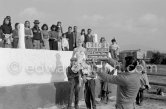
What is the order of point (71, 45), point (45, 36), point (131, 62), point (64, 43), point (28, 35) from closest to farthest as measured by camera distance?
point (131, 62)
point (28, 35)
point (45, 36)
point (64, 43)
point (71, 45)

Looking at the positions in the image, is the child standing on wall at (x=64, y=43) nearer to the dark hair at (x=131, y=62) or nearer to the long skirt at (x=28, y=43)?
the long skirt at (x=28, y=43)

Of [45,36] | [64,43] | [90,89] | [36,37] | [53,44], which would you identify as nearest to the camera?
[90,89]

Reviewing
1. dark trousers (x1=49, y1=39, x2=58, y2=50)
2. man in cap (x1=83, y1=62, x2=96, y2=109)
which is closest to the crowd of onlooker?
dark trousers (x1=49, y1=39, x2=58, y2=50)

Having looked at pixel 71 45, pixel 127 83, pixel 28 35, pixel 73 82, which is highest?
pixel 28 35

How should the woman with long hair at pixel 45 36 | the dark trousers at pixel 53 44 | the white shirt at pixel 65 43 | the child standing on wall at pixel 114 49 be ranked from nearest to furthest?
the woman with long hair at pixel 45 36 < the dark trousers at pixel 53 44 < the white shirt at pixel 65 43 < the child standing on wall at pixel 114 49

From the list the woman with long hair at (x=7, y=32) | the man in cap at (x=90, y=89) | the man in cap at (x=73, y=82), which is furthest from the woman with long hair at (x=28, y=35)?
the man in cap at (x=90, y=89)

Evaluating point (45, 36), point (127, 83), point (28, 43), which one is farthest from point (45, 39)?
point (127, 83)

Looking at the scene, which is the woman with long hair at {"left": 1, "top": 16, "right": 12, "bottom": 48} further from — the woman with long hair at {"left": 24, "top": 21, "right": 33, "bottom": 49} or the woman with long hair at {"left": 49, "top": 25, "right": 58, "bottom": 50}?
the woman with long hair at {"left": 49, "top": 25, "right": 58, "bottom": 50}

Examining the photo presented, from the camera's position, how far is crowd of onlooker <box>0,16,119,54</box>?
9523mm

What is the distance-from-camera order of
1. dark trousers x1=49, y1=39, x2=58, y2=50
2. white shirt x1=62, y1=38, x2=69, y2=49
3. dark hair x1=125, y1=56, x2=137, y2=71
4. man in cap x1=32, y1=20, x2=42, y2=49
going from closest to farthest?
dark hair x1=125, y1=56, x2=137, y2=71
man in cap x1=32, y1=20, x2=42, y2=49
dark trousers x1=49, y1=39, x2=58, y2=50
white shirt x1=62, y1=38, x2=69, y2=49

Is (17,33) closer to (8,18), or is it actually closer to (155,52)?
(8,18)

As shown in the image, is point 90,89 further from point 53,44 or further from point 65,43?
point 65,43

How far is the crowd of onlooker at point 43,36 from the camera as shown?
9.52 meters

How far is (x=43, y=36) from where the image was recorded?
34.5ft
